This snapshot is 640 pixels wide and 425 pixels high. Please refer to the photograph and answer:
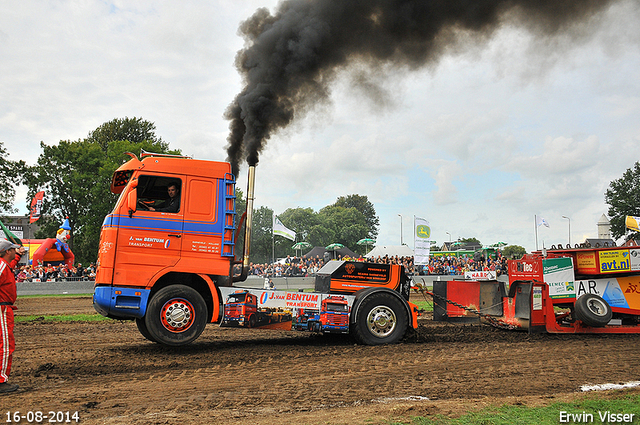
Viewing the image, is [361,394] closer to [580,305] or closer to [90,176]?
[580,305]

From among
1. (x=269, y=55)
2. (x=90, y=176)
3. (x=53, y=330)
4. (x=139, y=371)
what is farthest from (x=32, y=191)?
(x=139, y=371)

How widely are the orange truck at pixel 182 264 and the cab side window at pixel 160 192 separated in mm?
16

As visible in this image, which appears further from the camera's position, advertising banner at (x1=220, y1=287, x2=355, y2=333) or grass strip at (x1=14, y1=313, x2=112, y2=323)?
grass strip at (x1=14, y1=313, x2=112, y2=323)

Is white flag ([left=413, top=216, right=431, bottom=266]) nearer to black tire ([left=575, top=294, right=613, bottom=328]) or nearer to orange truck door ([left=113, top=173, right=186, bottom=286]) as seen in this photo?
black tire ([left=575, top=294, right=613, bottom=328])

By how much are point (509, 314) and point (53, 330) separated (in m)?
10.3

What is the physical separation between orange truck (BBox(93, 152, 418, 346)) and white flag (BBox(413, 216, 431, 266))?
645 inches

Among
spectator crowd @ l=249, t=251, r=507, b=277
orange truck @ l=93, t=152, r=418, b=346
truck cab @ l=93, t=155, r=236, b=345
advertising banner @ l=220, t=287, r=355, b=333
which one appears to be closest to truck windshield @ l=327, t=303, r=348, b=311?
advertising banner @ l=220, t=287, r=355, b=333

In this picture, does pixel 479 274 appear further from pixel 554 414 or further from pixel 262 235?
pixel 262 235

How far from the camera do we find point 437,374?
6.30m

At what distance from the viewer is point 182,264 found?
779 centimetres

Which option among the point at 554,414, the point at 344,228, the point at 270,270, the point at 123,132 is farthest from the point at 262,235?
the point at 554,414

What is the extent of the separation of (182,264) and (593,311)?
8.12 m

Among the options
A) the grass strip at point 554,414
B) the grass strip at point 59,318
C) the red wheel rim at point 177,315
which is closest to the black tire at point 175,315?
the red wheel rim at point 177,315

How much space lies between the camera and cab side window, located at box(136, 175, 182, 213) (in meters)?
7.88
